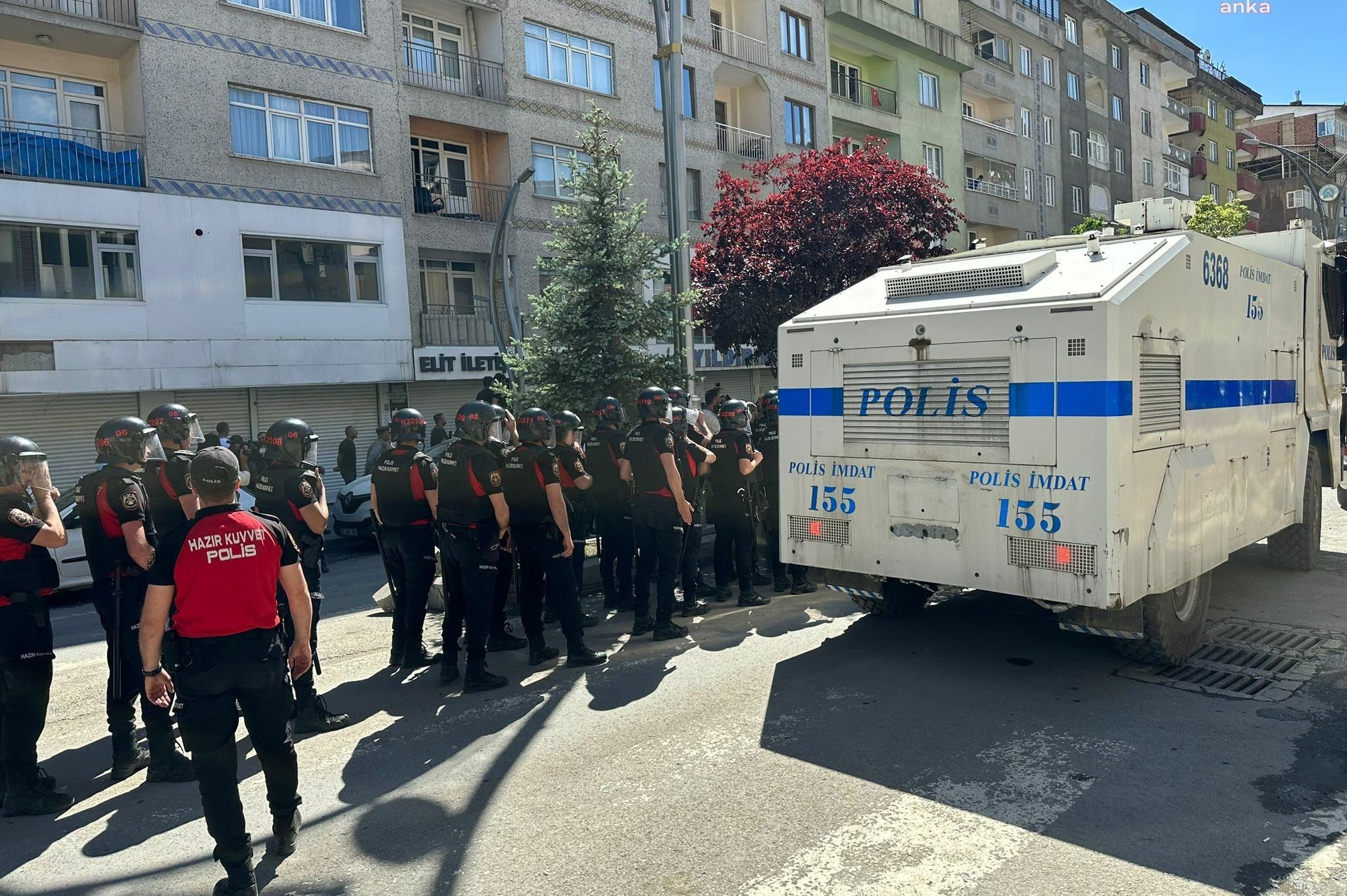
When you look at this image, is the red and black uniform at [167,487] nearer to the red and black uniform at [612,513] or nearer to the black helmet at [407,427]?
the black helmet at [407,427]

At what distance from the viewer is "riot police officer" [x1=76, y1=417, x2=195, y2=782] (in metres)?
5.24

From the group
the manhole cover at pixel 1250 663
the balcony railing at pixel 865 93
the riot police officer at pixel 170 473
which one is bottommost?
the manhole cover at pixel 1250 663

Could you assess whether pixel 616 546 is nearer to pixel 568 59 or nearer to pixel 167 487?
pixel 167 487

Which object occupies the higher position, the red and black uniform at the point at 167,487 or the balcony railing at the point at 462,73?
the balcony railing at the point at 462,73

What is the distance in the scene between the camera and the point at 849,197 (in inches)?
682

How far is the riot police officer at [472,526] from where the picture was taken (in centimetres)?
672

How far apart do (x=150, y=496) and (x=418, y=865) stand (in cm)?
319

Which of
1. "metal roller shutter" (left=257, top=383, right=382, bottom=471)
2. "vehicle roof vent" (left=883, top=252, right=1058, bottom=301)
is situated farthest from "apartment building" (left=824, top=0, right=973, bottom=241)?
"vehicle roof vent" (left=883, top=252, right=1058, bottom=301)

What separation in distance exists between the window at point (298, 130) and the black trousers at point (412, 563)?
47.4ft

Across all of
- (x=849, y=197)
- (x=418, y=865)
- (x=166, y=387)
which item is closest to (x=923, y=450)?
(x=418, y=865)

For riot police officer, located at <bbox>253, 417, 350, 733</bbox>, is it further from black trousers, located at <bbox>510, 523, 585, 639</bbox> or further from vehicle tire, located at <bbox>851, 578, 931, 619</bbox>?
vehicle tire, located at <bbox>851, 578, 931, 619</bbox>

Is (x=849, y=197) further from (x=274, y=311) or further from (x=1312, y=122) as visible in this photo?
(x=1312, y=122)

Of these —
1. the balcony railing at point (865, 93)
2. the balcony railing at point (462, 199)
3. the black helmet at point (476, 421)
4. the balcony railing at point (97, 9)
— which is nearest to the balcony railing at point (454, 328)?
the balcony railing at point (462, 199)

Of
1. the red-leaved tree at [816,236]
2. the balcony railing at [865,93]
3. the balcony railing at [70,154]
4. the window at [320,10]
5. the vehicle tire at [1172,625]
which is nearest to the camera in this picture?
the vehicle tire at [1172,625]
